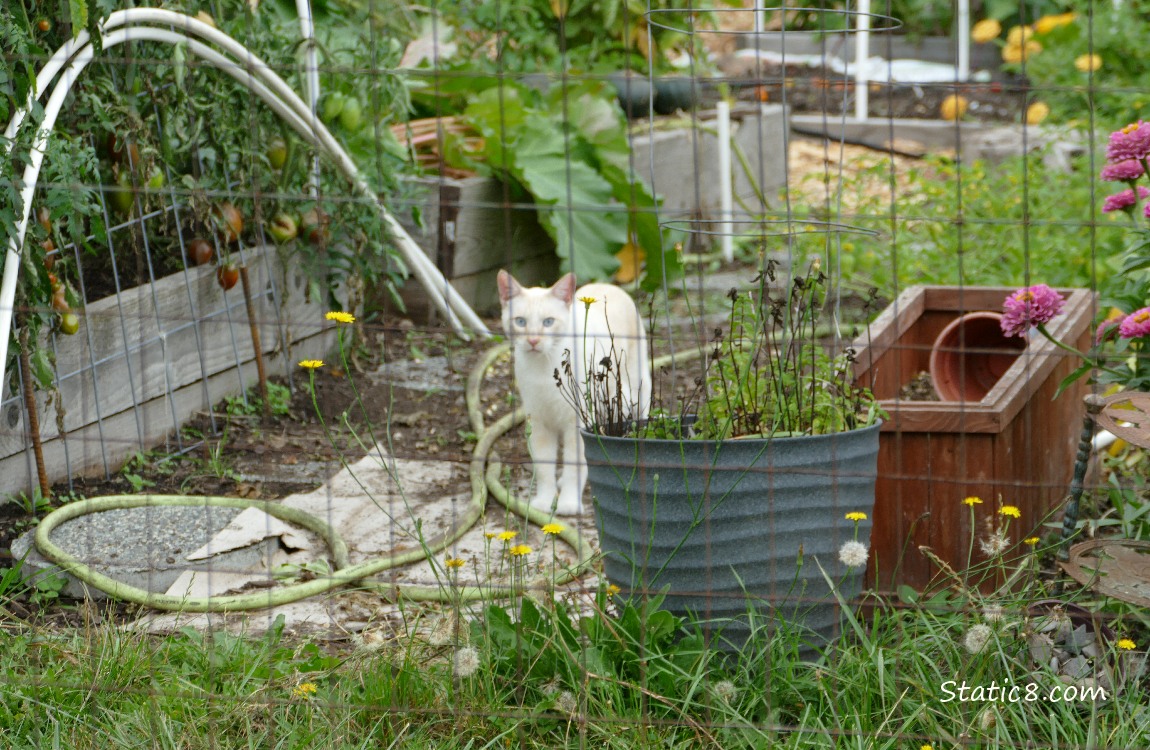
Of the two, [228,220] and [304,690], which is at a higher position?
[228,220]

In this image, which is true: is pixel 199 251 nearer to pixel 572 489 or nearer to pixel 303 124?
pixel 303 124

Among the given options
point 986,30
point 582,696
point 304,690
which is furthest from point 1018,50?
point 304,690

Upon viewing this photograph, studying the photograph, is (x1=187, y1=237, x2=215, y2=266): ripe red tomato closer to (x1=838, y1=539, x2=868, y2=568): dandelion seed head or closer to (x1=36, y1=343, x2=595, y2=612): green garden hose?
(x1=36, y1=343, x2=595, y2=612): green garden hose

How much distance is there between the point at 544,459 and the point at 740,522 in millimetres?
1151

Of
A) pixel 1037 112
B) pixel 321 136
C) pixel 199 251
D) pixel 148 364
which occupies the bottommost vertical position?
pixel 148 364

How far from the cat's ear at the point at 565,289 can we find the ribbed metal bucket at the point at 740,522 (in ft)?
3.13

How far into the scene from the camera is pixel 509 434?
376cm

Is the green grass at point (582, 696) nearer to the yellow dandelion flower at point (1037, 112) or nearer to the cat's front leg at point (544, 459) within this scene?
the cat's front leg at point (544, 459)

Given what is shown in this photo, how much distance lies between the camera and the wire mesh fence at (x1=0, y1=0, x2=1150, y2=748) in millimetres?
2082

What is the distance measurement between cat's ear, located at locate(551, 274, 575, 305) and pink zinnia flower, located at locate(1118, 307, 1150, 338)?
4.22 ft

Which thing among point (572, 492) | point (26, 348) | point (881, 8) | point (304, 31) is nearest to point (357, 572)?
point (572, 492)

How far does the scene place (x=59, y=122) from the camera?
312cm

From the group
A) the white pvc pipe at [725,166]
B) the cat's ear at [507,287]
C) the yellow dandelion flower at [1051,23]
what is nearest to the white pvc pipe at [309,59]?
the cat's ear at [507,287]

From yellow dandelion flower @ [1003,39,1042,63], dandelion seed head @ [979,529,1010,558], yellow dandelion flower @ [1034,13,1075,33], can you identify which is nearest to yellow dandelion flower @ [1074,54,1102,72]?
yellow dandelion flower @ [1003,39,1042,63]
